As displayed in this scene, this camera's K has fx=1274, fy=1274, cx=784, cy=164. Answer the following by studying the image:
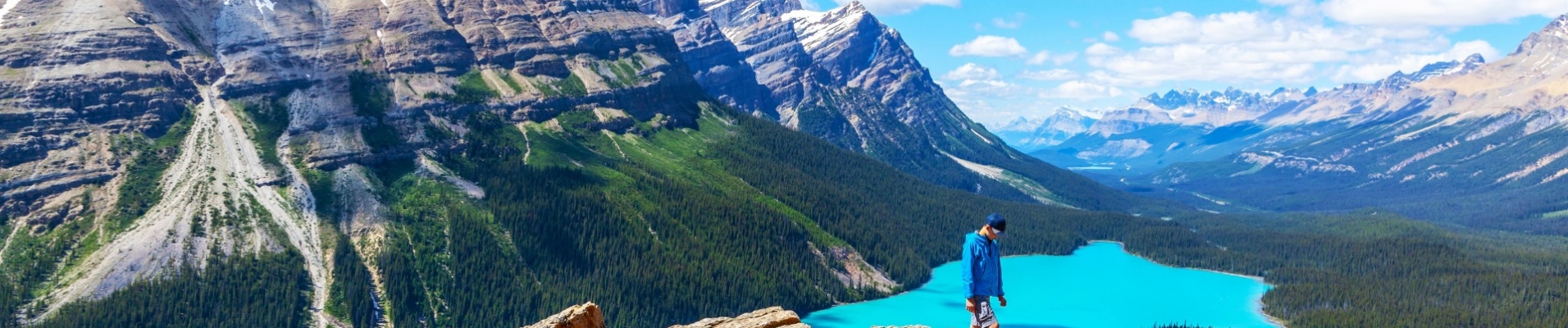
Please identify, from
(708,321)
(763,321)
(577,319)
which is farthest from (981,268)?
(577,319)

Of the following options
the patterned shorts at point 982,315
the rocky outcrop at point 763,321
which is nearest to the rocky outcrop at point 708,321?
the rocky outcrop at point 763,321

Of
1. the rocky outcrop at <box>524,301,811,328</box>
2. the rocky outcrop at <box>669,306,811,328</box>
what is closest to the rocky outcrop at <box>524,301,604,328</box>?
the rocky outcrop at <box>524,301,811,328</box>

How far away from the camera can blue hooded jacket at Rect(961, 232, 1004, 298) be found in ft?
160

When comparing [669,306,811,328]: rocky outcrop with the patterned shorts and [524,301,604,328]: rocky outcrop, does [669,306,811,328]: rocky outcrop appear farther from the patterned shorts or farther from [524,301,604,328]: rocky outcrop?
the patterned shorts

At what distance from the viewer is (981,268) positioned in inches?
1943

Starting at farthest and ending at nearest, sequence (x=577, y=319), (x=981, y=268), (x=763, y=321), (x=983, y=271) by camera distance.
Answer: (x=763, y=321) < (x=577, y=319) < (x=983, y=271) < (x=981, y=268)

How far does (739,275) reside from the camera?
199250mm

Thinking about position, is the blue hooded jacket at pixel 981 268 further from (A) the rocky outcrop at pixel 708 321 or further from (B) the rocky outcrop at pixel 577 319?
(B) the rocky outcrop at pixel 577 319

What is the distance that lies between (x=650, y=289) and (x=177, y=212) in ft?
216

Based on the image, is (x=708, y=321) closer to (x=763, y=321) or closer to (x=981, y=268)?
(x=763, y=321)

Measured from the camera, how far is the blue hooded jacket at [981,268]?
48.9 meters

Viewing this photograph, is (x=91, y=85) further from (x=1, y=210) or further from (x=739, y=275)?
(x=739, y=275)

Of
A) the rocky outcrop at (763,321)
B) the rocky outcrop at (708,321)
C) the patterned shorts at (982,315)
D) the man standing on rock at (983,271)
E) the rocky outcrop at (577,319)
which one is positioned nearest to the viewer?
the man standing on rock at (983,271)

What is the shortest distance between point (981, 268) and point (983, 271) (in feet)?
0.87
